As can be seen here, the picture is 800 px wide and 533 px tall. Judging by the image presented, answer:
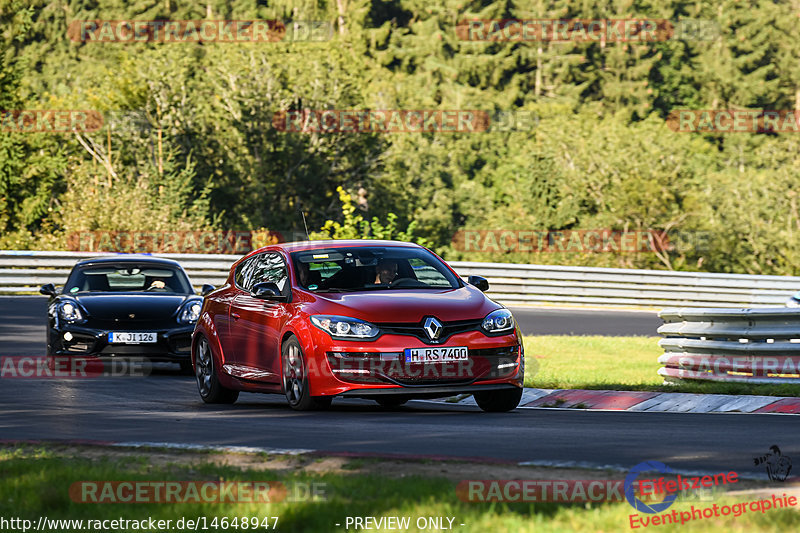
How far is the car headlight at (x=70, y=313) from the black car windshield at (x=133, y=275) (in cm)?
72

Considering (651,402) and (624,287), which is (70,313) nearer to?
(651,402)

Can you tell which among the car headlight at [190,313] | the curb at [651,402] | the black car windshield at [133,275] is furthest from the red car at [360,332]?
the black car windshield at [133,275]

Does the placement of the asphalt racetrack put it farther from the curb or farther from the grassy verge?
the grassy verge

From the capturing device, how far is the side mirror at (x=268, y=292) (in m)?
11.8

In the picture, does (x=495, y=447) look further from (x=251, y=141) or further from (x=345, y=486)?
(x=251, y=141)

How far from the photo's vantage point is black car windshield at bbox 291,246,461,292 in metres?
11.9

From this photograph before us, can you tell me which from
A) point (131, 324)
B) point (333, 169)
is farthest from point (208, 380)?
point (333, 169)

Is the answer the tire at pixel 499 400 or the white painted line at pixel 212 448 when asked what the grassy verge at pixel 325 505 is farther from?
the tire at pixel 499 400

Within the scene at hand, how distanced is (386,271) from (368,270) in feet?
0.56

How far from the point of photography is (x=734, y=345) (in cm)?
1382

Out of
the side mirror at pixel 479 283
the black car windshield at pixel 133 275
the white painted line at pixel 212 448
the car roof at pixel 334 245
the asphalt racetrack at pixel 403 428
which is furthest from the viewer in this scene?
the black car windshield at pixel 133 275

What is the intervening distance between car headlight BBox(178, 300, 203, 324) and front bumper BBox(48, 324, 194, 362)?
0.31 feet

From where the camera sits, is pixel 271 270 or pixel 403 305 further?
pixel 271 270

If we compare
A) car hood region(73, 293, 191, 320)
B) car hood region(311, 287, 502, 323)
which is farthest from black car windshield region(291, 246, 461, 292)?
car hood region(73, 293, 191, 320)
